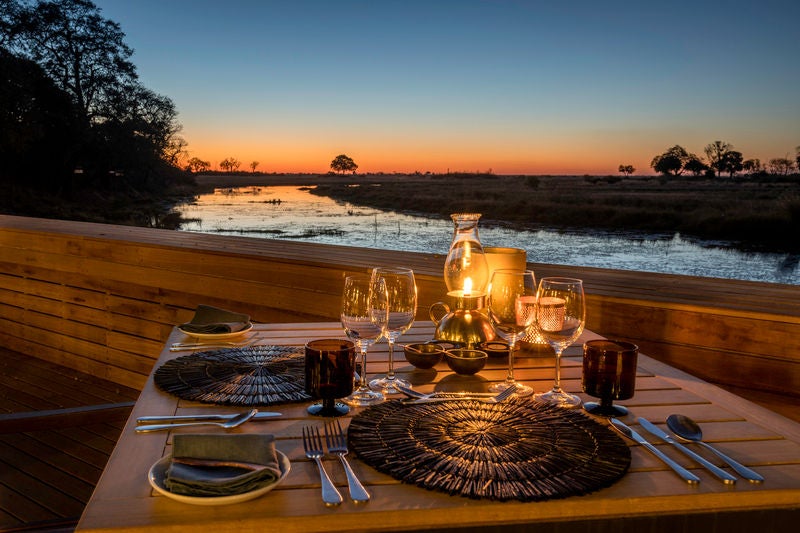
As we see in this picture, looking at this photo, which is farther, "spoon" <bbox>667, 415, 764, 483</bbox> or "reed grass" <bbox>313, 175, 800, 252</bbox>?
"reed grass" <bbox>313, 175, 800, 252</bbox>

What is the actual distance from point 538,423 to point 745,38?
38.7ft

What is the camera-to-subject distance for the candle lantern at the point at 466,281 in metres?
1.47

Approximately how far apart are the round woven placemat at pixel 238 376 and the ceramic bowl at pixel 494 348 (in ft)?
1.48

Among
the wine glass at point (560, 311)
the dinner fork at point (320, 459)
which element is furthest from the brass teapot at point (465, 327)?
the dinner fork at point (320, 459)

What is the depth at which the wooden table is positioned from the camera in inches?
28.3

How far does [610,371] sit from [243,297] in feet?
8.67

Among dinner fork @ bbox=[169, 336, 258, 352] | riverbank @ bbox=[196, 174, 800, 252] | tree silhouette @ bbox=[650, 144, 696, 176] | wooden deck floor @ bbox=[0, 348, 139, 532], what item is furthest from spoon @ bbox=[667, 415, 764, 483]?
tree silhouette @ bbox=[650, 144, 696, 176]

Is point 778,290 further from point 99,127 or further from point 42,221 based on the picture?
point 99,127

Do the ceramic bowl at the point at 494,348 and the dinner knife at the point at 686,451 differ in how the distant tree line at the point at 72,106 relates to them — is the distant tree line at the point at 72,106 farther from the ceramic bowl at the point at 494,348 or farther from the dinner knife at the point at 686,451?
the dinner knife at the point at 686,451

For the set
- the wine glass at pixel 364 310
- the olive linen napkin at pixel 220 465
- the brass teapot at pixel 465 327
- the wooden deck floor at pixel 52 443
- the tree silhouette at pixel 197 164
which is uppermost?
the tree silhouette at pixel 197 164

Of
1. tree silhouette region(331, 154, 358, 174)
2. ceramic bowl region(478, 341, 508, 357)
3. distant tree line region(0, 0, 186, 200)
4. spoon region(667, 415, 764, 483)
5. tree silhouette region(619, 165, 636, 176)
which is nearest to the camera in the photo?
spoon region(667, 415, 764, 483)

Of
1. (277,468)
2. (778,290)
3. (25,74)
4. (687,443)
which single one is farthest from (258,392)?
(25,74)

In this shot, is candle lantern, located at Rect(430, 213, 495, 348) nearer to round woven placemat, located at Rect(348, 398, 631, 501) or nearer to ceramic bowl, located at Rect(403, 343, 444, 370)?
ceramic bowl, located at Rect(403, 343, 444, 370)

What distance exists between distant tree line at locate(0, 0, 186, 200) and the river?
2.41 m
